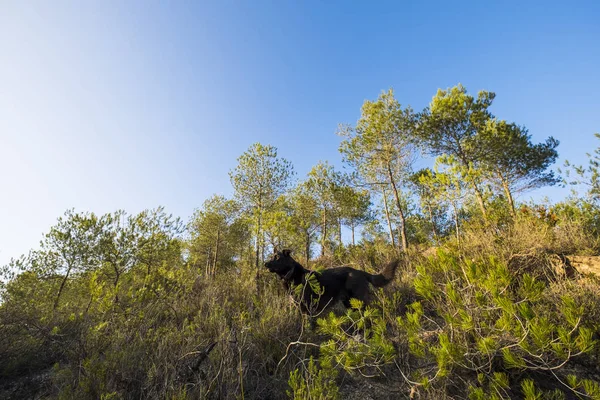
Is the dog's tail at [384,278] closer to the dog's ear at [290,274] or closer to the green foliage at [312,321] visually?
the green foliage at [312,321]

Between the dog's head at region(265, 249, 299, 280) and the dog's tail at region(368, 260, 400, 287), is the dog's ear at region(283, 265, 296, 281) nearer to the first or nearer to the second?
the dog's head at region(265, 249, 299, 280)

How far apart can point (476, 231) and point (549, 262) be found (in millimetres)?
1723

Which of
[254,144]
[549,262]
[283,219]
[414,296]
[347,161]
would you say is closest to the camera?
[549,262]

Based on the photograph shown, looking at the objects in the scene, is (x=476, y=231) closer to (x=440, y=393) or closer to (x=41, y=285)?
(x=440, y=393)

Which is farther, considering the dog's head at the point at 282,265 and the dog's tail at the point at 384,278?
the dog's tail at the point at 384,278

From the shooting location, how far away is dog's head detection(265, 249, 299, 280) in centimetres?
486

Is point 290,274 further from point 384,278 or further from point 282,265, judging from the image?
point 384,278

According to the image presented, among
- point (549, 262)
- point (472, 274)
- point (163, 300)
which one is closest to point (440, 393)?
point (472, 274)

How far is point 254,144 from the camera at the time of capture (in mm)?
14578

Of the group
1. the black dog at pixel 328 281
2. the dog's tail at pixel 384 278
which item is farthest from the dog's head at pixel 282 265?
the dog's tail at pixel 384 278

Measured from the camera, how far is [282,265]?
194 inches

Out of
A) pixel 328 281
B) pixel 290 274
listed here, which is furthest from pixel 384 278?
pixel 290 274

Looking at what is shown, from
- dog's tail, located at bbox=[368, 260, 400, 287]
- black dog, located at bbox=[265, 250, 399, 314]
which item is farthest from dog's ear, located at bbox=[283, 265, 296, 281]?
dog's tail, located at bbox=[368, 260, 400, 287]

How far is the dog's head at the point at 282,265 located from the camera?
486 cm
